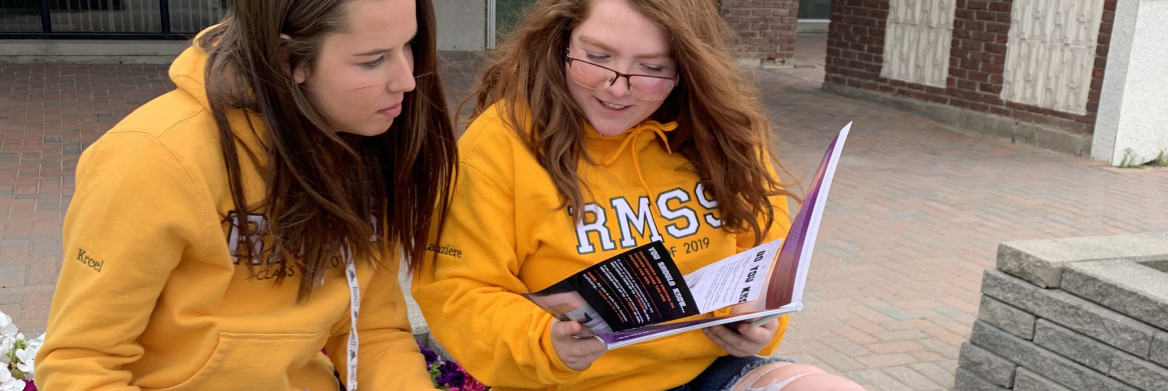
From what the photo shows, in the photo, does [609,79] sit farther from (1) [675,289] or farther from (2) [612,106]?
(1) [675,289]

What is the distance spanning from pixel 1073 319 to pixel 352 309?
7.66 feet

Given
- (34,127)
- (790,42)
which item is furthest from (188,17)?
(790,42)

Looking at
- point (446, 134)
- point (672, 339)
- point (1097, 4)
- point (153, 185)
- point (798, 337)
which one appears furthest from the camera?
point (1097, 4)

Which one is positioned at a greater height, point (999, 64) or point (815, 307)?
point (999, 64)

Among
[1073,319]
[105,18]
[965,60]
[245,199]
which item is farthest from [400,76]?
[105,18]

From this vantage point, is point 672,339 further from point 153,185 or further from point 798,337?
point 798,337

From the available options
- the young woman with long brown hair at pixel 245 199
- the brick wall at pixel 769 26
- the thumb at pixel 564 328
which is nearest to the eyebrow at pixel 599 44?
the young woman with long brown hair at pixel 245 199

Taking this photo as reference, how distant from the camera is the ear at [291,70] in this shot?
168 cm

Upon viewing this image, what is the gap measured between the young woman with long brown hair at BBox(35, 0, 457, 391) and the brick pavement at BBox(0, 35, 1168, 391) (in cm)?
71

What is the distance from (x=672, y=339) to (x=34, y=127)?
22.5 ft

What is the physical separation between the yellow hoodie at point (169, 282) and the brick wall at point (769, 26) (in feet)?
40.6

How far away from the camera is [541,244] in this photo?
7.02 feet

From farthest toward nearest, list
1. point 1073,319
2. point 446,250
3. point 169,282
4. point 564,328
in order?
point 1073,319
point 446,250
point 564,328
point 169,282

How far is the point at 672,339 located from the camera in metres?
2.16
